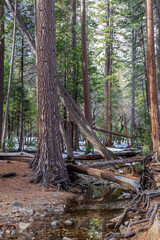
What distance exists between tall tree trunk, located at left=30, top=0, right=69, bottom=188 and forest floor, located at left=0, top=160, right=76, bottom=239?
0.56 m

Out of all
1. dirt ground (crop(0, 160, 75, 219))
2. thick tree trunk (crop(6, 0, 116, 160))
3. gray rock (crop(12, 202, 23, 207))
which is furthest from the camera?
thick tree trunk (crop(6, 0, 116, 160))

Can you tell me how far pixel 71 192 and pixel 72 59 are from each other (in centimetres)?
1215

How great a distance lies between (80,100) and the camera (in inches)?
776

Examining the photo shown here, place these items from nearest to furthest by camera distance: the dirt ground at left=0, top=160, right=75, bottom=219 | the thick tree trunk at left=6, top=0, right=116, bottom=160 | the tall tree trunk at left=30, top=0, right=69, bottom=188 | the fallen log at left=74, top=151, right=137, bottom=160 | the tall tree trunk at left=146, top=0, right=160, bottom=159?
1. the dirt ground at left=0, top=160, right=75, bottom=219
2. the tall tree trunk at left=30, top=0, right=69, bottom=188
3. the thick tree trunk at left=6, top=0, right=116, bottom=160
4. the tall tree trunk at left=146, top=0, right=160, bottom=159
5. the fallen log at left=74, top=151, right=137, bottom=160

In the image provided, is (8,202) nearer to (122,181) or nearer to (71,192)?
(71,192)

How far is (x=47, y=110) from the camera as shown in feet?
25.6

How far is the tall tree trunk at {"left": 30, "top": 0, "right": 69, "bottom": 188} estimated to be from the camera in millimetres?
7691

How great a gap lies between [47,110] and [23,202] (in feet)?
10.4

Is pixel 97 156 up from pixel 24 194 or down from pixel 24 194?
up

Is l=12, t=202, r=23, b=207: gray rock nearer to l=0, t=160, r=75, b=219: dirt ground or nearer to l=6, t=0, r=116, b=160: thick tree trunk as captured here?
l=0, t=160, r=75, b=219: dirt ground

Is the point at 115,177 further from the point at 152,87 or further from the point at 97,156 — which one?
the point at 97,156

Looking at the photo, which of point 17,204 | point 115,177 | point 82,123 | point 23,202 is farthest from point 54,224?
point 82,123

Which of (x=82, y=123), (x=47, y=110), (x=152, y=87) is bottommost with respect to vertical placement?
(x=82, y=123)

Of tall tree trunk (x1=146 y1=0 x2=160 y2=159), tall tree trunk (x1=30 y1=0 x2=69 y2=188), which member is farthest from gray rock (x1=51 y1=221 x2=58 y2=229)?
tall tree trunk (x1=146 y1=0 x2=160 y2=159)
